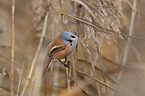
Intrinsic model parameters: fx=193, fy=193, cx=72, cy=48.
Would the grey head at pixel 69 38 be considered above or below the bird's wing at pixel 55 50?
above

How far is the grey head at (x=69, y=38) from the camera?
4.23 feet

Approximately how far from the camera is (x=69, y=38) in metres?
1.31

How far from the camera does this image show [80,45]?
1404 mm

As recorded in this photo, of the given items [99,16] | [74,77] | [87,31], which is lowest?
[74,77]

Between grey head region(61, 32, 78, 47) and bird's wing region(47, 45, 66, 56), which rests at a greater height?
grey head region(61, 32, 78, 47)

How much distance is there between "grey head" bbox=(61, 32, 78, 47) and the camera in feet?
4.23

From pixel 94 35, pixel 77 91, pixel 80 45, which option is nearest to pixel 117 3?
pixel 94 35

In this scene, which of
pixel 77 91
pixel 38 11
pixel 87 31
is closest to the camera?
pixel 87 31

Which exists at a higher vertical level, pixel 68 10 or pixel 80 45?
pixel 68 10

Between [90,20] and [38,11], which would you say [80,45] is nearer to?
[90,20]

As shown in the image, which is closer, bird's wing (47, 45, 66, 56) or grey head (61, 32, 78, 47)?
grey head (61, 32, 78, 47)

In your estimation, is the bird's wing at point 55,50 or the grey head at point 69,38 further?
the bird's wing at point 55,50

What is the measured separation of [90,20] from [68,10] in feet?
2.86

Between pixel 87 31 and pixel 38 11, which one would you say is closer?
pixel 87 31
